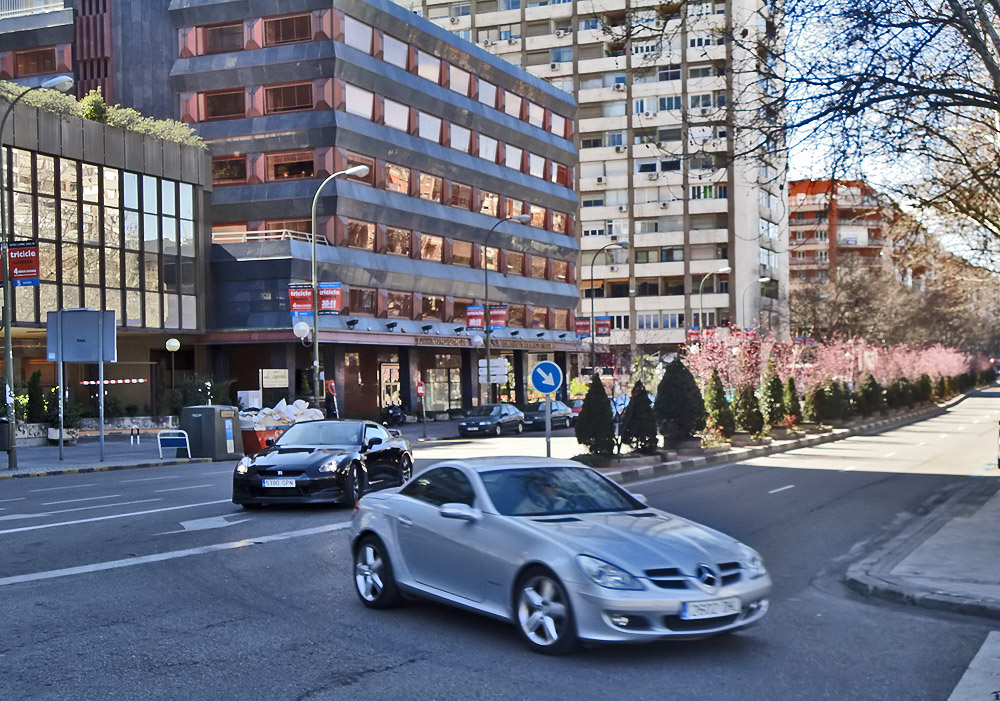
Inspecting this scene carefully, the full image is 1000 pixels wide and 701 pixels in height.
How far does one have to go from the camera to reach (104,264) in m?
45.8

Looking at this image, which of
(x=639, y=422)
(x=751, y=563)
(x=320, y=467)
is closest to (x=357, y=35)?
(x=639, y=422)

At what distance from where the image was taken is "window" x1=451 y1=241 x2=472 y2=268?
65.5 meters

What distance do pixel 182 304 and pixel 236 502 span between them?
35806 millimetres

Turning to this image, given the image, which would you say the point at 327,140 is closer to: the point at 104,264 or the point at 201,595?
the point at 104,264

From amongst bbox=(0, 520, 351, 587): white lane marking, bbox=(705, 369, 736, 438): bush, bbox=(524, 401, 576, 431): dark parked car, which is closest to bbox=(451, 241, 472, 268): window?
bbox=(524, 401, 576, 431): dark parked car

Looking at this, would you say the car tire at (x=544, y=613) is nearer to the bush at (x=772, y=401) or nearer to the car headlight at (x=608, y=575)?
the car headlight at (x=608, y=575)

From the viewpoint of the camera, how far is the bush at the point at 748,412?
1321 inches

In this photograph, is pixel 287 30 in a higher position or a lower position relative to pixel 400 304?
higher

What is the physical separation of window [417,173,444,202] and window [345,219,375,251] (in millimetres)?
5524

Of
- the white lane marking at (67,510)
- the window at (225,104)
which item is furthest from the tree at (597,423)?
the window at (225,104)

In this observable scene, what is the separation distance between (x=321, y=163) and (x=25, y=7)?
20.0 meters

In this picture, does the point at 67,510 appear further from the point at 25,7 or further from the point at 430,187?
the point at 25,7

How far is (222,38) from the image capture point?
5697 centimetres

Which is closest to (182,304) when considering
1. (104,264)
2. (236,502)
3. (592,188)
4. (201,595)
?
(104,264)
